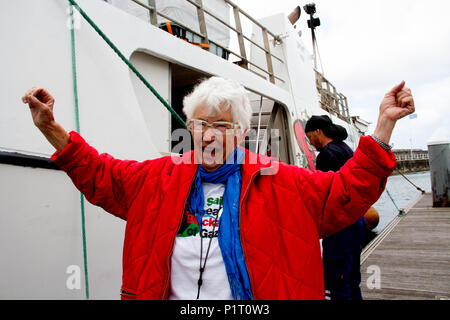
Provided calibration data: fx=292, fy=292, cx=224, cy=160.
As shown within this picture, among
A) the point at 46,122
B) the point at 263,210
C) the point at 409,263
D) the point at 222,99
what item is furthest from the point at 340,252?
the point at 409,263

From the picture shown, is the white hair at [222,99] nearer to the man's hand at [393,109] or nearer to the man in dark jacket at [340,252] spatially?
the man's hand at [393,109]

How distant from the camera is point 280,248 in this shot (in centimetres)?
117

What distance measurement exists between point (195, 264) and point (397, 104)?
1.03m

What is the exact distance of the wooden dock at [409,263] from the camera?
10.6ft

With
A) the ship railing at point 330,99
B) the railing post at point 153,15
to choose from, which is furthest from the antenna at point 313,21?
the railing post at point 153,15

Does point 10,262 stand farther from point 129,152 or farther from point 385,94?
point 385,94

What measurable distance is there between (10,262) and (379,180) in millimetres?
1852

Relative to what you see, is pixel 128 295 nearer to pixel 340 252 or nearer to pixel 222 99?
pixel 222 99

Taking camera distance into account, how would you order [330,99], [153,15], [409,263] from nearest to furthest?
[153,15] < [409,263] < [330,99]

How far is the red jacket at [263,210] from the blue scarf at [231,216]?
3 cm

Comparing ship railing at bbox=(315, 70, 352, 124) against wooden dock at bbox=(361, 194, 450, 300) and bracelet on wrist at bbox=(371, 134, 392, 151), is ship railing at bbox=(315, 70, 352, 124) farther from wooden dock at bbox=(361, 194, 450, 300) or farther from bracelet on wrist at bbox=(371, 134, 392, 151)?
bracelet on wrist at bbox=(371, 134, 392, 151)

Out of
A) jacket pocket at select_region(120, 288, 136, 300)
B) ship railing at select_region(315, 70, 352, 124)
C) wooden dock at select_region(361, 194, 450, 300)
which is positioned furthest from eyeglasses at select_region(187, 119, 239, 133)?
ship railing at select_region(315, 70, 352, 124)

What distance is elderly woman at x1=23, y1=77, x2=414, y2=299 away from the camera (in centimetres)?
112

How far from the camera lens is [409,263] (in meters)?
4.11
